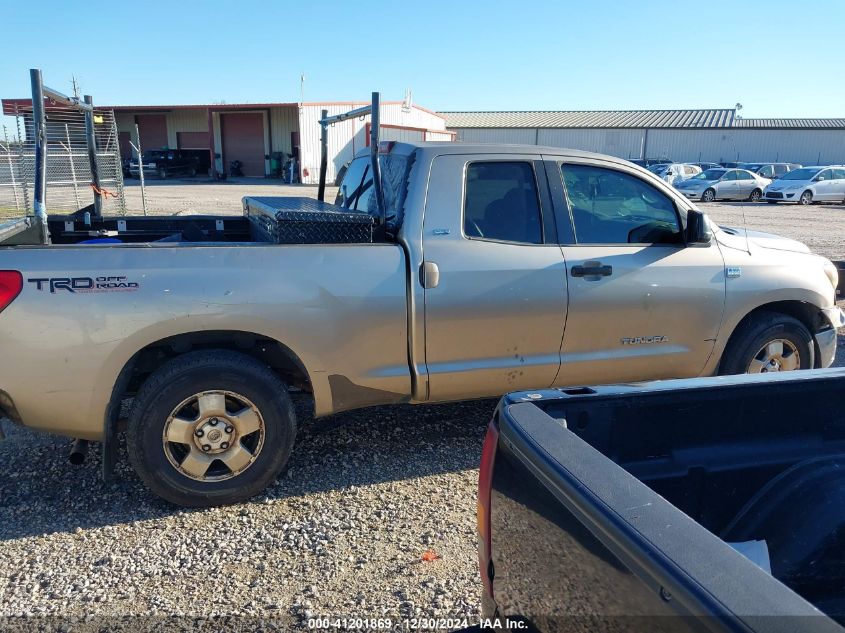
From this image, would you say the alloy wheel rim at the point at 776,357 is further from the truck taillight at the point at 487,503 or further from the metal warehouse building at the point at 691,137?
the metal warehouse building at the point at 691,137

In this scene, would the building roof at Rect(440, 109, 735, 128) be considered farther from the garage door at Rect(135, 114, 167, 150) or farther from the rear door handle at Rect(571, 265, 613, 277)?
the rear door handle at Rect(571, 265, 613, 277)

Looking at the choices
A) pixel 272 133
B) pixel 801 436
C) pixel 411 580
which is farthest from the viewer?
pixel 272 133

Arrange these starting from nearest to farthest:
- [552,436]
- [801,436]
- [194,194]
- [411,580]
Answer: [552,436], [801,436], [411,580], [194,194]

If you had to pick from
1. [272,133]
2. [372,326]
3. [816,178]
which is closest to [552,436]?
[372,326]

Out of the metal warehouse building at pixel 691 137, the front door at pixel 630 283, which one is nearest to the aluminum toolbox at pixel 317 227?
the front door at pixel 630 283

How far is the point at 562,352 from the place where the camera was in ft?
13.6

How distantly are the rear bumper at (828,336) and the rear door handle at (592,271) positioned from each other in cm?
183

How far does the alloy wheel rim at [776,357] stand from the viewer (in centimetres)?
469

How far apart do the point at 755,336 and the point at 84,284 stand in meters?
4.15

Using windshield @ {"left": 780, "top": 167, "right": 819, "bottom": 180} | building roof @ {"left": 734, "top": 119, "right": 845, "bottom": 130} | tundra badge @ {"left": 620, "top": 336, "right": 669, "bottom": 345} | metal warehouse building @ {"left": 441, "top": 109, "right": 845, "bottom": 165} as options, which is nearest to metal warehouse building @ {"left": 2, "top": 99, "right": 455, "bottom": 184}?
metal warehouse building @ {"left": 441, "top": 109, "right": 845, "bottom": 165}

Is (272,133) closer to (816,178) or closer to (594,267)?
(816,178)

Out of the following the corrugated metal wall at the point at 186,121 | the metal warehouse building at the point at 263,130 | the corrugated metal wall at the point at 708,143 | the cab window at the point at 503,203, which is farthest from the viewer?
the corrugated metal wall at the point at 708,143

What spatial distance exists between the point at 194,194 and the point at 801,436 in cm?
2722

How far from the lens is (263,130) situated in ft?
134
